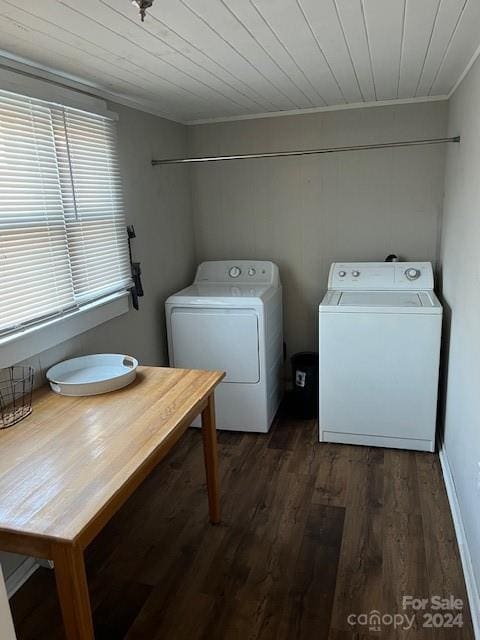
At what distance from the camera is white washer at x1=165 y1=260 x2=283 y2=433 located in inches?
122

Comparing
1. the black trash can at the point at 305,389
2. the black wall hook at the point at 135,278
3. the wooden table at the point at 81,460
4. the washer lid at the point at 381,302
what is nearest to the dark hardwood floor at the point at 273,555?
the wooden table at the point at 81,460

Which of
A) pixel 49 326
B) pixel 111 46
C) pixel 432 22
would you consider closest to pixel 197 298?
pixel 49 326

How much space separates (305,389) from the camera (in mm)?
3428

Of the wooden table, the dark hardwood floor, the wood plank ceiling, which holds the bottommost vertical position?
the dark hardwood floor

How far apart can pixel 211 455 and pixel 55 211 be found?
4.38ft

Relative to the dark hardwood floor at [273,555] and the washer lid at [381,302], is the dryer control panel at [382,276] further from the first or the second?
the dark hardwood floor at [273,555]

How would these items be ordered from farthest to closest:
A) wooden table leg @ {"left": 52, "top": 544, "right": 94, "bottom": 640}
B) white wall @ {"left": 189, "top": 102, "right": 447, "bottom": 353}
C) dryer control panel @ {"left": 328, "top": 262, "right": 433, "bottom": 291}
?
white wall @ {"left": 189, "top": 102, "right": 447, "bottom": 353}
dryer control panel @ {"left": 328, "top": 262, "right": 433, "bottom": 291}
wooden table leg @ {"left": 52, "top": 544, "right": 94, "bottom": 640}

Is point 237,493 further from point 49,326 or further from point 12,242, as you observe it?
point 12,242

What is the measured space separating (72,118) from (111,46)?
20.8 inches

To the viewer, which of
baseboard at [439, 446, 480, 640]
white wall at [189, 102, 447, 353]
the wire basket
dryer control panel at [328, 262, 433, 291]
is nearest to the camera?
baseboard at [439, 446, 480, 640]

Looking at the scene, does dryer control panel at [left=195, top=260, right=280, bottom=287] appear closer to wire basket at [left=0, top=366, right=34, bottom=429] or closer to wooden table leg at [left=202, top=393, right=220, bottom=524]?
wooden table leg at [left=202, top=393, right=220, bottom=524]

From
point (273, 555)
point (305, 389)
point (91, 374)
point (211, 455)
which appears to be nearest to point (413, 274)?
point (305, 389)

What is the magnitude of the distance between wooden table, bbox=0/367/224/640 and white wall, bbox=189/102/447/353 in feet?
5.57

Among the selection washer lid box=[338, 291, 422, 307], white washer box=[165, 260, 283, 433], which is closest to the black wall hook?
white washer box=[165, 260, 283, 433]
